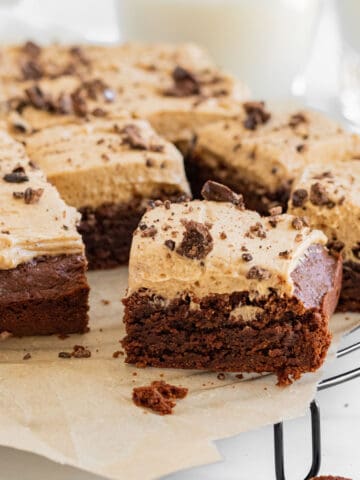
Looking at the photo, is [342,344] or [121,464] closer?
[121,464]

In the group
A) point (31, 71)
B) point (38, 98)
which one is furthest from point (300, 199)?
point (31, 71)

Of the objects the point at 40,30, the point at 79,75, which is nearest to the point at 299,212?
the point at 79,75

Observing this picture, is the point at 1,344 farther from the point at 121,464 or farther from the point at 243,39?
the point at 243,39

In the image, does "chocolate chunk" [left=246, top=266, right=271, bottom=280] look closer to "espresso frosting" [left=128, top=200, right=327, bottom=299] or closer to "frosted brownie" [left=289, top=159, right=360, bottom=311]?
"espresso frosting" [left=128, top=200, right=327, bottom=299]

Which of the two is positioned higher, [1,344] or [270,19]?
[270,19]

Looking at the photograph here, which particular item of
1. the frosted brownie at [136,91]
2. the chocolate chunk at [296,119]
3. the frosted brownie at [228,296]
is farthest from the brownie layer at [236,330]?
the frosted brownie at [136,91]

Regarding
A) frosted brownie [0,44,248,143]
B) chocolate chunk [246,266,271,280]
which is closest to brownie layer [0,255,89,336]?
chocolate chunk [246,266,271,280]
